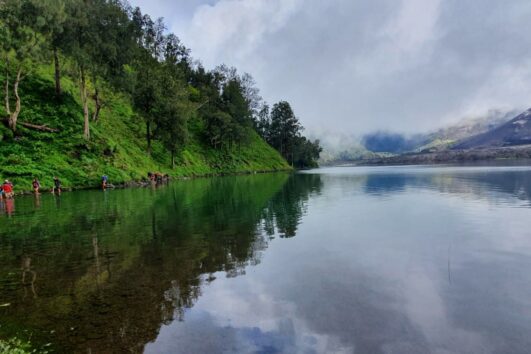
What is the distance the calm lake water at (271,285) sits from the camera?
820 cm

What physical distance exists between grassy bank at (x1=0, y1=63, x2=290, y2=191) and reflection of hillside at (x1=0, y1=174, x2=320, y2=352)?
23.3 meters

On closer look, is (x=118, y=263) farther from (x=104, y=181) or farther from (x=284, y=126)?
(x=284, y=126)

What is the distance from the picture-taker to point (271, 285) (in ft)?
39.1

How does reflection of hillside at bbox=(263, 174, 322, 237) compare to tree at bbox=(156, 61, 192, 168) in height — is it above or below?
below

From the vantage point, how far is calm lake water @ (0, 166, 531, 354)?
26.9 ft

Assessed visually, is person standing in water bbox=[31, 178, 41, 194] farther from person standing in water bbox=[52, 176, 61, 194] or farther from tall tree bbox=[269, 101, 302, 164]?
tall tree bbox=[269, 101, 302, 164]

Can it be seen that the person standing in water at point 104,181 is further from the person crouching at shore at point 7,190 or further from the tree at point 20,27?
the tree at point 20,27

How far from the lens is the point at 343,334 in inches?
327

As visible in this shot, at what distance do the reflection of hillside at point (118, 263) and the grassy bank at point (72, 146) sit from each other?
23.3m

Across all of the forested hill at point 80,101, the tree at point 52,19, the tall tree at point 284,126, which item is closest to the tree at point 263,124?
the tall tree at point 284,126

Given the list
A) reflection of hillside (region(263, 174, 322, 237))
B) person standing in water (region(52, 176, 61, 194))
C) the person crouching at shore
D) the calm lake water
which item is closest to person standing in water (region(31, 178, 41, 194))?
person standing in water (region(52, 176, 61, 194))

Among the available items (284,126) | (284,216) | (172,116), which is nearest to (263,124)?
(284,126)

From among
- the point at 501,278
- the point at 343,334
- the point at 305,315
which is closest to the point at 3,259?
the point at 305,315

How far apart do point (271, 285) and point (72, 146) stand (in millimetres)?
53768
